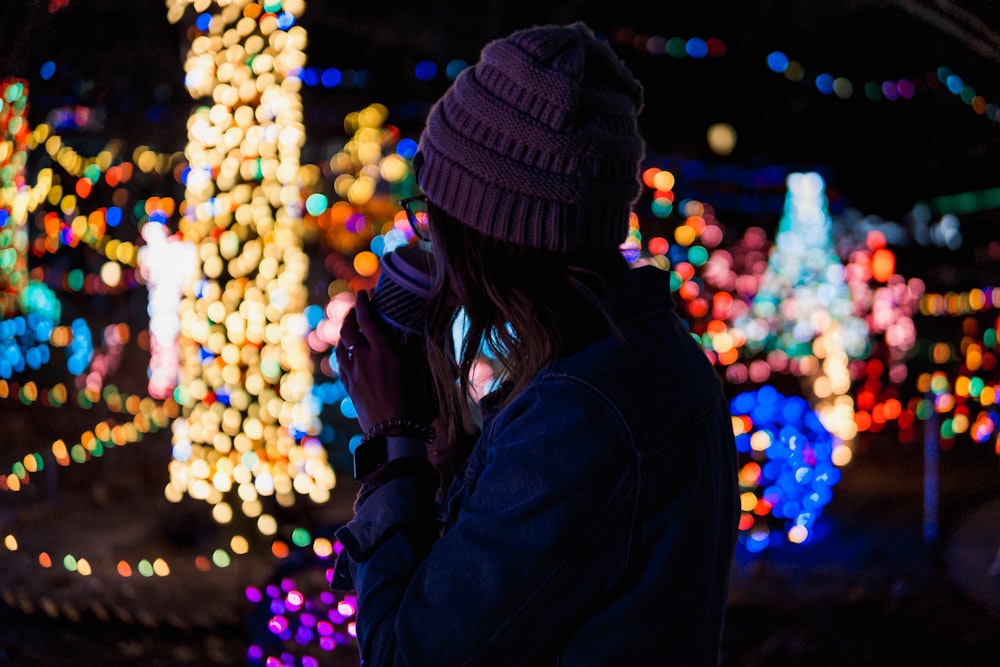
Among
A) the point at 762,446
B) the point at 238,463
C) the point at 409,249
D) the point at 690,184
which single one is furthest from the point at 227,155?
the point at 690,184

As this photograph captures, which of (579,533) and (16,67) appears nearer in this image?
(579,533)

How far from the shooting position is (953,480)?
8.54 metres

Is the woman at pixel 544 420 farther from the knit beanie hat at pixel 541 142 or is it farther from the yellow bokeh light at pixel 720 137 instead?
the yellow bokeh light at pixel 720 137

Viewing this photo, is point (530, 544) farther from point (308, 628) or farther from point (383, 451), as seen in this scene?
point (308, 628)

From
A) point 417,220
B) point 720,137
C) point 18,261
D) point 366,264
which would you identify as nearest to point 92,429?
point 18,261

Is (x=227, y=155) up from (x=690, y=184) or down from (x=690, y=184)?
up

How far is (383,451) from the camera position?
1.33 m

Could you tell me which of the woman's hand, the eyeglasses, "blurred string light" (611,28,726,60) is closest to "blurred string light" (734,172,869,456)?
"blurred string light" (611,28,726,60)

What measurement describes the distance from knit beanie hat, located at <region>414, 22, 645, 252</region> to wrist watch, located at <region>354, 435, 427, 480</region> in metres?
0.33

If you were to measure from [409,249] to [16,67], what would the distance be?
3311 millimetres

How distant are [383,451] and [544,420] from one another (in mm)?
330

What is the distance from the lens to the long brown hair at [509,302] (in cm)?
119

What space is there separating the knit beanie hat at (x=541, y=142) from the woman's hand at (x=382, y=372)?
0.77 ft

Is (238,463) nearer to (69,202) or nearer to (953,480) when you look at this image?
(69,202)
